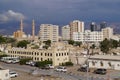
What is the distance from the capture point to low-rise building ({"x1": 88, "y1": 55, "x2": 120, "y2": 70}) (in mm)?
46938

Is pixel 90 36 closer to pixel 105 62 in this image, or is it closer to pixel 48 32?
pixel 48 32

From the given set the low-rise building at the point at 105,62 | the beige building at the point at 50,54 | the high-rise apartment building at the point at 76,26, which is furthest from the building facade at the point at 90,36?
the low-rise building at the point at 105,62

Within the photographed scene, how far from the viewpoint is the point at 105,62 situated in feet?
157

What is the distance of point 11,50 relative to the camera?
206 ft

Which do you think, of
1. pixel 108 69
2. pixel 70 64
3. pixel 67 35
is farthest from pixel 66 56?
pixel 67 35

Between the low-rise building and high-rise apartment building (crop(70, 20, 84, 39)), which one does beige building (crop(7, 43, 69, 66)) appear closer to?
the low-rise building

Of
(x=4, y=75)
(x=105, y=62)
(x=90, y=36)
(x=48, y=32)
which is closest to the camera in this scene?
(x=4, y=75)

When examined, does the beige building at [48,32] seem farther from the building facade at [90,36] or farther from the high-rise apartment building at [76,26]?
the high-rise apartment building at [76,26]

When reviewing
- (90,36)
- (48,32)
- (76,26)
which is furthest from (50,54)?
(76,26)

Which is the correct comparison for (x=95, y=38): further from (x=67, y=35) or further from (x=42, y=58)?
(x=42, y=58)

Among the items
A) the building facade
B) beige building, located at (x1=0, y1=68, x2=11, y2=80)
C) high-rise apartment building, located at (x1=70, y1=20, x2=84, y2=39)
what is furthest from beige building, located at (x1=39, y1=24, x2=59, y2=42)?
beige building, located at (x1=0, y1=68, x2=11, y2=80)

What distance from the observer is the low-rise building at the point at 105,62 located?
4694 cm

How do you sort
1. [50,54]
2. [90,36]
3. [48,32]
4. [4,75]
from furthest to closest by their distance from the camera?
[90,36]
[48,32]
[50,54]
[4,75]

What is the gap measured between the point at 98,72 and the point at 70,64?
36.2ft
